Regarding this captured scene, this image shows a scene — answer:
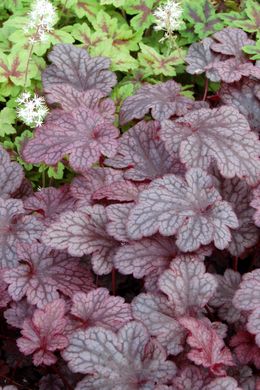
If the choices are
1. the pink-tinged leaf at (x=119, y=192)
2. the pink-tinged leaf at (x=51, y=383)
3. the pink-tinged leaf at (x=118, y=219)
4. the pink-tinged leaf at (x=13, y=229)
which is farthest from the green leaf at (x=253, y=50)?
the pink-tinged leaf at (x=51, y=383)

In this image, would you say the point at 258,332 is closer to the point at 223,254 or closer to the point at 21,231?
the point at 223,254

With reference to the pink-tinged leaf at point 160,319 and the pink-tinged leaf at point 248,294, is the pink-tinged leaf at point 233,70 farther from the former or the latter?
the pink-tinged leaf at point 160,319

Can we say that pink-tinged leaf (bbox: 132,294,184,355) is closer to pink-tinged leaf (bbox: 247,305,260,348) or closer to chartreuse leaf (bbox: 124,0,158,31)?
pink-tinged leaf (bbox: 247,305,260,348)

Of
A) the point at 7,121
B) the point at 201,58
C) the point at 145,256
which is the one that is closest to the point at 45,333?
the point at 145,256

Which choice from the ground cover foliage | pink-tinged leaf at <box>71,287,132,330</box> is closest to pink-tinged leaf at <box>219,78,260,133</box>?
the ground cover foliage

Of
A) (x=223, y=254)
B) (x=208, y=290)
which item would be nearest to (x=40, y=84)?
(x=223, y=254)

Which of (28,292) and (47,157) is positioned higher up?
(47,157)
